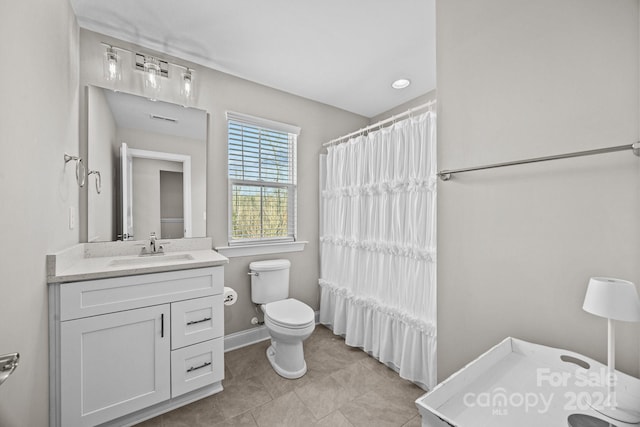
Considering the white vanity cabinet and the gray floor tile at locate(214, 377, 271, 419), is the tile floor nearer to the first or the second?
the gray floor tile at locate(214, 377, 271, 419)

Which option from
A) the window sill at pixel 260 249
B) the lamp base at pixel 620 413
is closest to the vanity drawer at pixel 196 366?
the window sill at pixel 260 249

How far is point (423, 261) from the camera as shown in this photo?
180 centimetres

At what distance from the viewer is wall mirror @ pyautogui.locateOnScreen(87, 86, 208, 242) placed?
5.94 feet

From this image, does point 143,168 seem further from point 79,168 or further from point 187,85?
point 187,85

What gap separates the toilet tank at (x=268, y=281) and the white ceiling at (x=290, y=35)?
1.72 metres

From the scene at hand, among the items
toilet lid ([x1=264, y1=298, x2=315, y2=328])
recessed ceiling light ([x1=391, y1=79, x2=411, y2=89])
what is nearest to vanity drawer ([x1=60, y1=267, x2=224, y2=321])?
toilet lid ([x1=264, y1=298, x2=315, y2=328])

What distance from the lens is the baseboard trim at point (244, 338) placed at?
91.1 inches

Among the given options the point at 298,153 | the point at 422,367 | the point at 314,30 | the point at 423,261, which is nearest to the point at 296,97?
the point at 298,153

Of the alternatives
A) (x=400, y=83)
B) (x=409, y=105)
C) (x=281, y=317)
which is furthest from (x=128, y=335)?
(x=409, y=105)

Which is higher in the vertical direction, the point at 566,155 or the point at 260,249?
the point at 566,155

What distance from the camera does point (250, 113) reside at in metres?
2.43

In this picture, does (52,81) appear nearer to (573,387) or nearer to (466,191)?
(466,191)

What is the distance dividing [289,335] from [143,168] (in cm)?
168

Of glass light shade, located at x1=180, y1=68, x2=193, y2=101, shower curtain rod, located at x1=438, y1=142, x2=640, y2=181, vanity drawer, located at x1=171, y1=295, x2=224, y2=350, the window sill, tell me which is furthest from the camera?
the window sill
